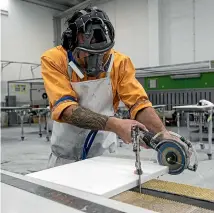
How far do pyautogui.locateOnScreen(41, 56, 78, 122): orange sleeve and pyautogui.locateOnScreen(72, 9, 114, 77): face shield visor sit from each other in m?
0.11

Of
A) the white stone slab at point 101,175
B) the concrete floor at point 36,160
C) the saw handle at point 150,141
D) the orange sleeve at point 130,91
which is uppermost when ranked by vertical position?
the orange sleeve at point 130,91

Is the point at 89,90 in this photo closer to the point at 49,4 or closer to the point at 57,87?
the point at 57,87

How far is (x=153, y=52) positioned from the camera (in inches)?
359

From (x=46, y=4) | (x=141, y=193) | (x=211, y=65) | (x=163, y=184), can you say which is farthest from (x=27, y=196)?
(x=46, y=4)

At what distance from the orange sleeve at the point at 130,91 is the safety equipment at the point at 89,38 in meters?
0.14

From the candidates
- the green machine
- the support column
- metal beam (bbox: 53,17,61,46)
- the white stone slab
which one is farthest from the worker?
metal beam (bbox: 53,17,61,46)

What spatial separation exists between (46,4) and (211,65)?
25.5ft

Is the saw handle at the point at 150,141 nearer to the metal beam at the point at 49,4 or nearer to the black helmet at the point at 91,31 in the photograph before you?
the black helmet at the point at 91,31

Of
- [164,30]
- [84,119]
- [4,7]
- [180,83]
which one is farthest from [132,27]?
[84,119]

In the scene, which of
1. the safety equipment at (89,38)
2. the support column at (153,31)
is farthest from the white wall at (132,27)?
the safety equipment at (89,38)

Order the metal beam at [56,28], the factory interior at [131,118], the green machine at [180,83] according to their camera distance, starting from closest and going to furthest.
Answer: the factory interior at [131,118] → the green machine at [180,83] → the metal beam at [56,28]

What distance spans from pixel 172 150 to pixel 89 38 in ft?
1.77

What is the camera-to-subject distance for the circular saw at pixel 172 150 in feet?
3.05

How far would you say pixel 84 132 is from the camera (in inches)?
52.1
